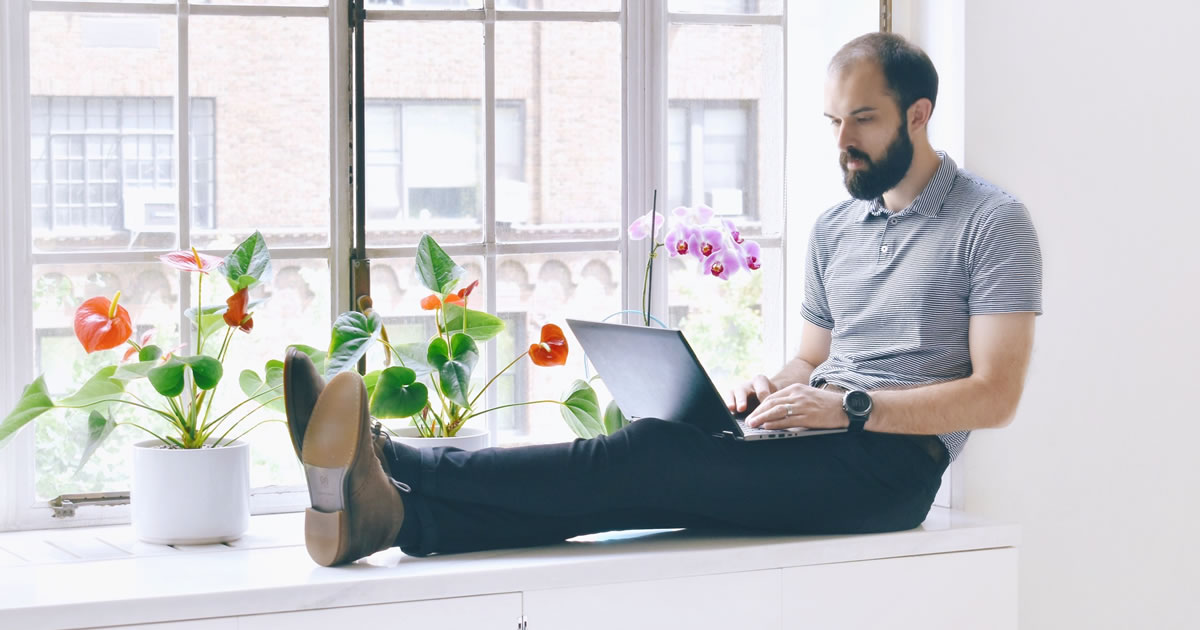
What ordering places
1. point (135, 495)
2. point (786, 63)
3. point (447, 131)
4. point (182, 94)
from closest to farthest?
point (135, 495), point (182, 94), point (447, 131), point (786, 63)

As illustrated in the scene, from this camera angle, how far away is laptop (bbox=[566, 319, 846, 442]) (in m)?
1.72

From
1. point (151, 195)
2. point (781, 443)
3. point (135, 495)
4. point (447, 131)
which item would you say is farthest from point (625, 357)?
point (151, 195)

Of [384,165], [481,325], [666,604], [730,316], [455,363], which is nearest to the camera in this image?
[666,604]

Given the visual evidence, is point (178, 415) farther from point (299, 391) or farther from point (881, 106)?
point (881, 106)

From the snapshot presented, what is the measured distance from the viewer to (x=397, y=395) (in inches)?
76.0

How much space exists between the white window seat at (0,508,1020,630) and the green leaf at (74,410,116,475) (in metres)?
0.19

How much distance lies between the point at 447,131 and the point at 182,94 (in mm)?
544

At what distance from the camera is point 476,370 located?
7.74 feet

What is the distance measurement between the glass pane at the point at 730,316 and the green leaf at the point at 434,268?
62 centimetres

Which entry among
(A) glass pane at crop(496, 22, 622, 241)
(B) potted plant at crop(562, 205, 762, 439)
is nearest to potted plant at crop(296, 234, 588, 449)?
(B) potted plant at crop(562, 205, 762, 439)

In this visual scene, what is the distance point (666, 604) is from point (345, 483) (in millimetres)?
568

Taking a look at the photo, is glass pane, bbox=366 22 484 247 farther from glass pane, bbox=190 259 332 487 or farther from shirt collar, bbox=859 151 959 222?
shirt collar, bbox=859 151 959 222

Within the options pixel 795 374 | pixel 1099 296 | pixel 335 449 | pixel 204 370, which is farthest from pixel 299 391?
pixel 1099 296

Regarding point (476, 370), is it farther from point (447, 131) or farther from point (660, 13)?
point (660, 13)
